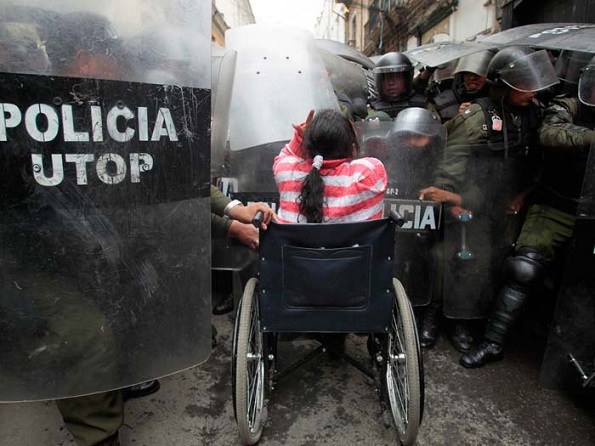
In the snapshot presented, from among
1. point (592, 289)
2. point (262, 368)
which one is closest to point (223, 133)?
point (262, 368)

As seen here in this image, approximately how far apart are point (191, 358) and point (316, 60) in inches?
86.0

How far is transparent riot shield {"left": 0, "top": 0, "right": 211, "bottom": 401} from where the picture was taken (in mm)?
1282

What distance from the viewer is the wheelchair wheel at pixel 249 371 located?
1.70 metres

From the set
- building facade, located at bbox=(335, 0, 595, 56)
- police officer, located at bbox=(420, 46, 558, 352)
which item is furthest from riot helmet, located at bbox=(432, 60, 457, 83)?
building facade, located at bbox=(335, 0, 595, 56)

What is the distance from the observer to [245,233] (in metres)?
2.23

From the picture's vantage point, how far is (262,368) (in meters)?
2.00

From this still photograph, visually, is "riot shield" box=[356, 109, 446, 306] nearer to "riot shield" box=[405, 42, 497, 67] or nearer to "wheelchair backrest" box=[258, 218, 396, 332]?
"riot shield" box=[405, 42, 497, 67]

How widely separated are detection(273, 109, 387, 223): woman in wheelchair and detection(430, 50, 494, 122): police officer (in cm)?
177

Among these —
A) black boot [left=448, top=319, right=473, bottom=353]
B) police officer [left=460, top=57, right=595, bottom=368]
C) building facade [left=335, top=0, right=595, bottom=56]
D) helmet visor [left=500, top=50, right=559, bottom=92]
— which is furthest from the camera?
building facade [left=335, top=0, right=595, bottom=56]

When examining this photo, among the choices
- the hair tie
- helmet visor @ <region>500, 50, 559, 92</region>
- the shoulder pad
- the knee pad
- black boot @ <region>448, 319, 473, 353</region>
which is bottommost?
black boot @ <region>448, 319, 473, 353</region>

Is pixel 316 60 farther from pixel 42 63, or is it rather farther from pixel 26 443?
pixel 26 443

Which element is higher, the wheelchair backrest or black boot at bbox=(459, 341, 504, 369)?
the wheelchair backrest

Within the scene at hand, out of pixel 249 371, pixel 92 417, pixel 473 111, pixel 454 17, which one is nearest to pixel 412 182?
pixel 473 111

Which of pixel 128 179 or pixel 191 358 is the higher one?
pixel 128 179
